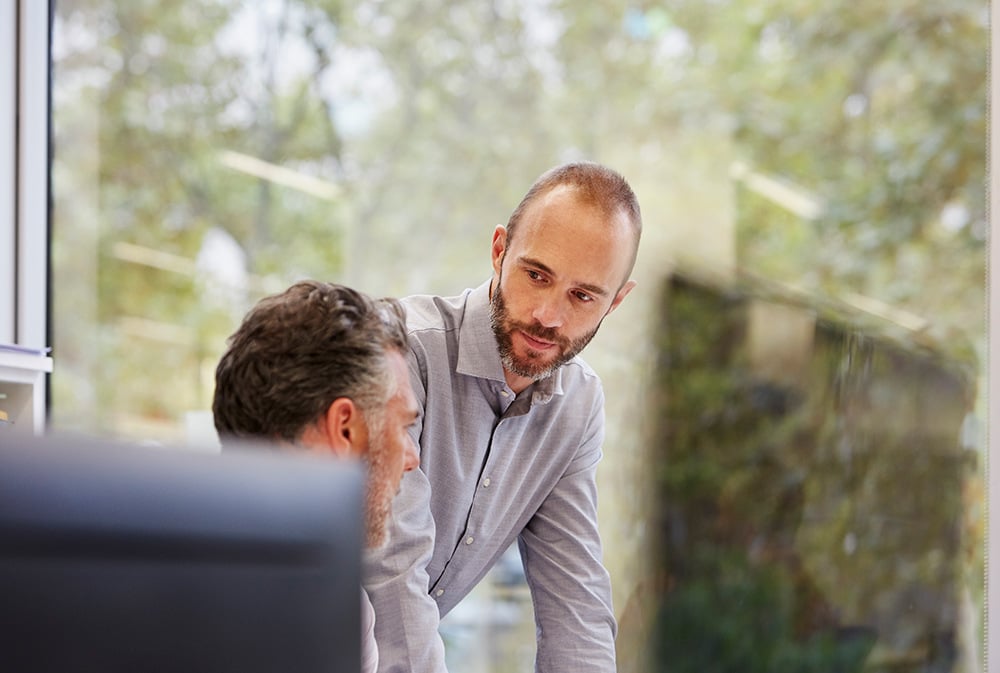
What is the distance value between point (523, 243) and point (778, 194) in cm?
86

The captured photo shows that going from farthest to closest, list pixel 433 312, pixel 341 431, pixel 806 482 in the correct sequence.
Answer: pixel 806 482 < pixel 433 312 < pixel 341 431

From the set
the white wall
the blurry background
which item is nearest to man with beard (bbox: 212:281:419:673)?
the blurry background

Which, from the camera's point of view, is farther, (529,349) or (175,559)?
(529,349)

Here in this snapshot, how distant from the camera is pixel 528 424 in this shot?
5.55 ft

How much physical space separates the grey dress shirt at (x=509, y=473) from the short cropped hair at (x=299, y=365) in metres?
0.43

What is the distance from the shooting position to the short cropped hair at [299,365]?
1.07 metres

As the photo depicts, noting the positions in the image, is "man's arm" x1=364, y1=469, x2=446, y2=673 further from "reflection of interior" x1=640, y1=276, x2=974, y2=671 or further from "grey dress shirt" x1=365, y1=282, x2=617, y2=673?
"reflection of interior" x1=640, y1=276, x2=974, y2=671

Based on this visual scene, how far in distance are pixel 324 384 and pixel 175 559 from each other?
2.02 feet

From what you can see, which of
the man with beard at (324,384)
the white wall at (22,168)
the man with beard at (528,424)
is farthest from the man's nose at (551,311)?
the white wall at (22,168)

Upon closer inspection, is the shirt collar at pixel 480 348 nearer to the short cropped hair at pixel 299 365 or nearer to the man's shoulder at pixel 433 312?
the man's shoulder at pixel 433 312

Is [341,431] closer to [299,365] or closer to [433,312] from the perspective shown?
[299,365]

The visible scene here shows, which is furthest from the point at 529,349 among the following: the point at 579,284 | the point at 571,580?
the point at 571,580

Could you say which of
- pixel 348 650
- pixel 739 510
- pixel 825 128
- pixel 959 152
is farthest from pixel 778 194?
pixel 348 650

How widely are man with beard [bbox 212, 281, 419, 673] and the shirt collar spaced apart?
451 millimetres
